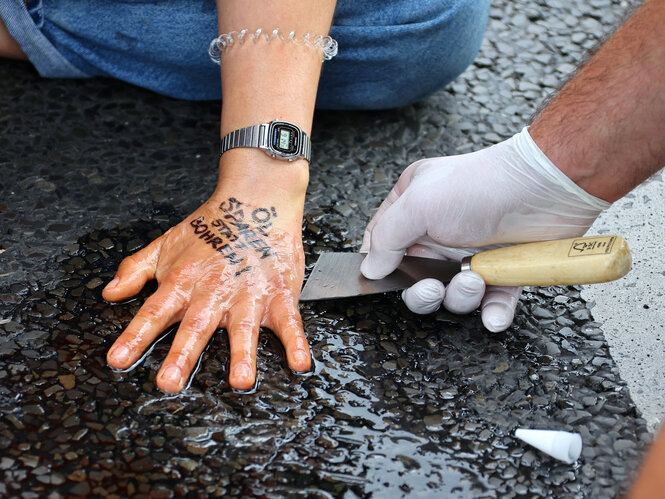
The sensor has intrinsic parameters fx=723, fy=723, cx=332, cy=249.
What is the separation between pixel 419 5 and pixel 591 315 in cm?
112

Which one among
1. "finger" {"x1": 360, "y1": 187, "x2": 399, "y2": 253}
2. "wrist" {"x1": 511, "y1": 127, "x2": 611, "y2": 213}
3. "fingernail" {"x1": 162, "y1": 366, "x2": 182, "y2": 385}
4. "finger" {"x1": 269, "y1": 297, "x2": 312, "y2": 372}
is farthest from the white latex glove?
"fingernail" {"x1": 162, "y1": 366, "x2": 182, "y2": 385}

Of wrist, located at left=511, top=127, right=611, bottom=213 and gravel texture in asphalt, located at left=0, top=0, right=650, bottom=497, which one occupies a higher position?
wrist, located at left=511, top=127, right=611, bottom=213

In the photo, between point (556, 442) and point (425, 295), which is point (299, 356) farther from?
point (556, 442)

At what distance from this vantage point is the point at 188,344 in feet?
5.55

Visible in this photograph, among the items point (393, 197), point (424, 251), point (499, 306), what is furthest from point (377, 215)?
point (499, 306)

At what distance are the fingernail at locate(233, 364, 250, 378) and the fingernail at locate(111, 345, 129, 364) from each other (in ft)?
0.84

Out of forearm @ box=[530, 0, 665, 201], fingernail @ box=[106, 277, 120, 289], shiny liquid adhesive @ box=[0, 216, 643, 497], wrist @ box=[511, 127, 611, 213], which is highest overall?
forearm @ box=[530, 0, 665, 201]

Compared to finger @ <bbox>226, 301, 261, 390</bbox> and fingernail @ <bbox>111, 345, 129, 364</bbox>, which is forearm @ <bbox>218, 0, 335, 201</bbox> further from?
fingernail @ <bbox>111, 345, 129, 364</bbox>

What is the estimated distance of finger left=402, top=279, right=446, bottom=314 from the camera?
1.79m

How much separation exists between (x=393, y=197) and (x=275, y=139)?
374mm

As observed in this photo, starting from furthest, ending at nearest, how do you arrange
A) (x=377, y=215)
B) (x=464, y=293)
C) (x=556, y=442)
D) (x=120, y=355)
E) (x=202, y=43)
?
1. (x=202, y=43)
2. (x=377, y=215)
3. (x=464, y=293)
4. (x=120, y=355)
5. (x=556, y=442)

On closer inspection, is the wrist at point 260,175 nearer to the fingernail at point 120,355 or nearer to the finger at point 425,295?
the finger at point 425,295

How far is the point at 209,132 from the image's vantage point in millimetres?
2439

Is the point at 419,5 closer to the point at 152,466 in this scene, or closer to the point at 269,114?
the point at 269,114
